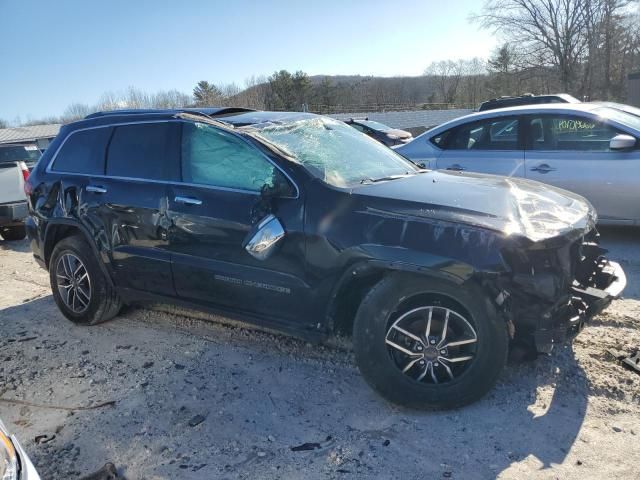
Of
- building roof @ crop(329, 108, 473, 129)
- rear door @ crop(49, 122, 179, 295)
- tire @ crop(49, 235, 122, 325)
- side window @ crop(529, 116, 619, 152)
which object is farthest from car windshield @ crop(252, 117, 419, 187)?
building roof @ crop(329, 108, 473, 129)

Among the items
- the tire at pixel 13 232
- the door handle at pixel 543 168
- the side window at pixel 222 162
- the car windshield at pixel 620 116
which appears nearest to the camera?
the side window at pixel 222 162

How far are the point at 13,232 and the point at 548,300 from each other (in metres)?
9.08

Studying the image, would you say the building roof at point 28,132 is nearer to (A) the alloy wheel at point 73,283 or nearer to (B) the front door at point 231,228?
(A) the alloy wheel at point 73,283

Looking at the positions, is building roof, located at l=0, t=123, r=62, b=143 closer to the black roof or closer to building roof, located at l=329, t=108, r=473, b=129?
building roof, located at l=329, t=108, r=473, b=129

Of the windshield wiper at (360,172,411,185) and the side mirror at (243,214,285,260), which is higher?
the windshield wiper at (360,172,411,185)

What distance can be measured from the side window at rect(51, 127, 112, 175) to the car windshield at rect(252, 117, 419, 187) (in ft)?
4.99

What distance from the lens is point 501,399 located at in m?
3.20

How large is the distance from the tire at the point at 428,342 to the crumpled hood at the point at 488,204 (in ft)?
1.26

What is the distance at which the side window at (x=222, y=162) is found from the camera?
142 inches

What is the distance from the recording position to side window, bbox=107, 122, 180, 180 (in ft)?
13.3

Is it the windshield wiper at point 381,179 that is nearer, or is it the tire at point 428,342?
the tire at point 428,342

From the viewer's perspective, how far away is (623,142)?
5.68m

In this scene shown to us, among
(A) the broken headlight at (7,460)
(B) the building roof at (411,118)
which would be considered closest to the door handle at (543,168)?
(A) the broken headlight at (7,460)

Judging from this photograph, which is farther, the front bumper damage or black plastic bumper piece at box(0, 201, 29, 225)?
black plastic bumper piece at box(0, 201, 29, 225)
